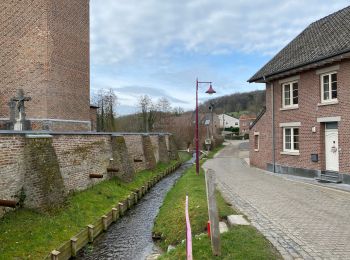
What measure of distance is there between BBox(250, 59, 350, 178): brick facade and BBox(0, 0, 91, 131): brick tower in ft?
44.4

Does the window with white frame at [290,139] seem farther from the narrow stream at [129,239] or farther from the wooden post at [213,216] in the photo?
the wooden post at [213,216]

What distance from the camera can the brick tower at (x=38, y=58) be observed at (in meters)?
24.7

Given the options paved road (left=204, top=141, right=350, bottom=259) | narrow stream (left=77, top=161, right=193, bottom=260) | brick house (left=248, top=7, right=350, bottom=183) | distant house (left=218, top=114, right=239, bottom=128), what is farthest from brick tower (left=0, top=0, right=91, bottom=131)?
distant house (left=218, top=114, right=239, bottom=128)

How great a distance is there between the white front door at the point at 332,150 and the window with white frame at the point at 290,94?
9.80ft

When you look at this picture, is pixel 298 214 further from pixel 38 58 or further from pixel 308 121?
pixel 38 58

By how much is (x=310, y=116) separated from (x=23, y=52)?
60.0 feet

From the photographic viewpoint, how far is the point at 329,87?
690 inches

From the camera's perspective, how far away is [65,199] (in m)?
12.5

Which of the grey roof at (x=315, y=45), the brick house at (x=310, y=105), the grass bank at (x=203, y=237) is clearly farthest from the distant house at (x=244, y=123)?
the grass bank at (x=203, y=237)

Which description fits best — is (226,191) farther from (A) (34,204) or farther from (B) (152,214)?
(A) (34,204)

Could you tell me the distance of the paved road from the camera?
A: 711cm

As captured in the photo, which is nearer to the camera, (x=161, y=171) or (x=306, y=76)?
(x=306, y=76)

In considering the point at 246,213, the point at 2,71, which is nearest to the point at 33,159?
the point at 246,213

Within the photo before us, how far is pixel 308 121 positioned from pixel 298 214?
9.77m
